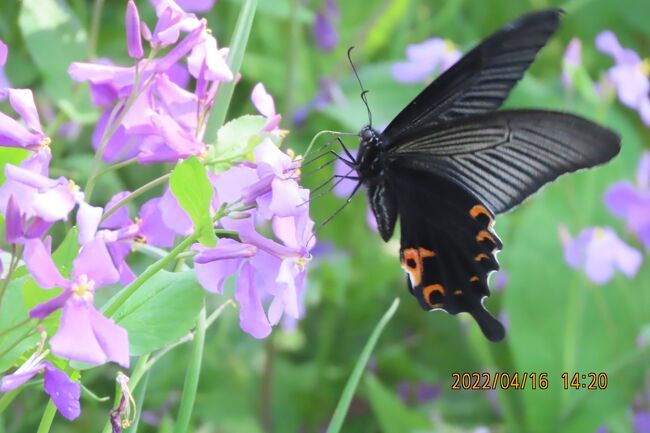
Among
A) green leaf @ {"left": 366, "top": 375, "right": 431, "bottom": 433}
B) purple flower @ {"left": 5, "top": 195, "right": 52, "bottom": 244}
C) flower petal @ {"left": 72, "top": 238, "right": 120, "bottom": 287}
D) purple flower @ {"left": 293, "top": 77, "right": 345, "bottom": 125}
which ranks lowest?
green leaf @ {"left": 366, "top": 375, "right": 431, "bottom": 433}

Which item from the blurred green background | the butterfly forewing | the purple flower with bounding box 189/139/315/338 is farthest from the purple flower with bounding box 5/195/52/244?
the blurred green background

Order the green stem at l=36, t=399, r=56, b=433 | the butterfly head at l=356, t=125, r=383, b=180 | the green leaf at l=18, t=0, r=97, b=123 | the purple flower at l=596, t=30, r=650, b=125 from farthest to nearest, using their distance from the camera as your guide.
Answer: the purple flower at l=596, t=30, r=650, b=125, the green leaf at l=18, t=0, r=97, b=123, the butterfly head at l=356, t=125, r=383, b=180, the green stem at l=36, t=399, r=56, b=433

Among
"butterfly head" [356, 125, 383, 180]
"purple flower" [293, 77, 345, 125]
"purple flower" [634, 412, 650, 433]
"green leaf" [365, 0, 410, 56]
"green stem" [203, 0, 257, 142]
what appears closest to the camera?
"green stem" [203, 0, 257, 142]

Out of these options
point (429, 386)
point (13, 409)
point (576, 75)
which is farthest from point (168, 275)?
point (429, 386)

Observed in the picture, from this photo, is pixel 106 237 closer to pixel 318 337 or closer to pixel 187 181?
pixel 187 181

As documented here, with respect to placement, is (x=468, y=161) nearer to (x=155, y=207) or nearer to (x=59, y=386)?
(x=155, y=207)

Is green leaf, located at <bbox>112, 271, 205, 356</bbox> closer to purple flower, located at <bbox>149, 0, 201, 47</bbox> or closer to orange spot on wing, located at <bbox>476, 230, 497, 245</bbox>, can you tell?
purple flower, located at <bbox>149, 0, 201, 47</bbox>
